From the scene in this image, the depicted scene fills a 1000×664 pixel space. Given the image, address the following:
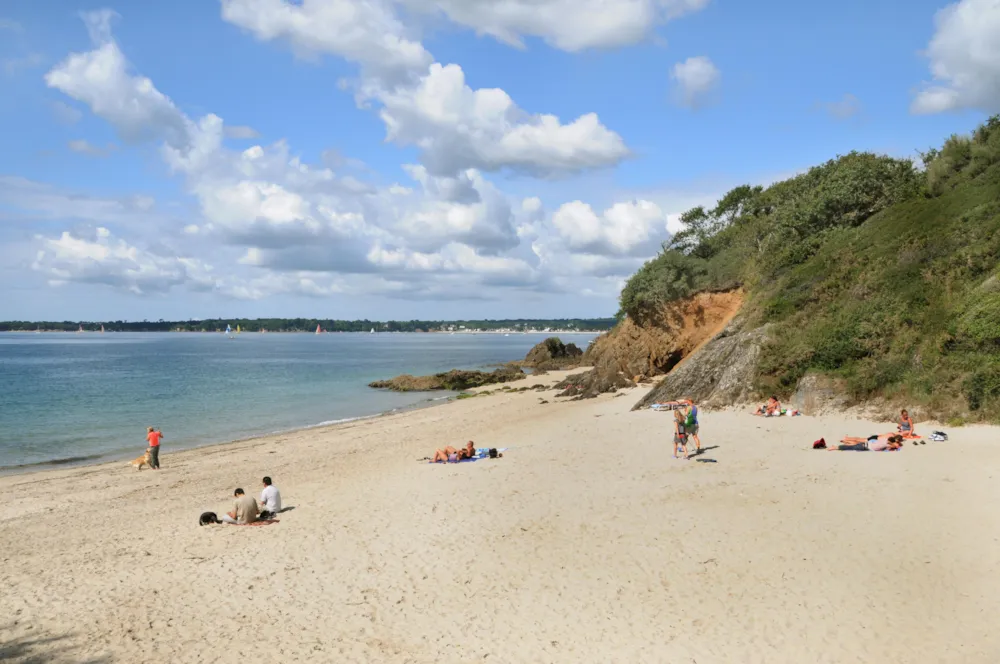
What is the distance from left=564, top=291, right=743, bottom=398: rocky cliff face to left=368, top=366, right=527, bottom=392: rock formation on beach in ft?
38.1

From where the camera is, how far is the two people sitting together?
13.4 metres

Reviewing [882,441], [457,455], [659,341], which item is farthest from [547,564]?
[659,341]

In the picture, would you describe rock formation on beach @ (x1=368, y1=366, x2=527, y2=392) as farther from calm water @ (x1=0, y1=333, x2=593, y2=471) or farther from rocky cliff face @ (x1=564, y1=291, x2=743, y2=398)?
rocky cliff face @ (x1=564, y1=291, x2=743, y2=398)

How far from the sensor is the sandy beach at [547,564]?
8.09 metres

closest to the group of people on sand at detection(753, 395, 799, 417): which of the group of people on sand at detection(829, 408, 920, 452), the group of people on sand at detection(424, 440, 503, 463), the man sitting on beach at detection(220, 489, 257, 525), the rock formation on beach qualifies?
the group of people on sand at detection(829, 408, 920, 452)

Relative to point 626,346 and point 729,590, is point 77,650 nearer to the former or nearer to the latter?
point 729,590

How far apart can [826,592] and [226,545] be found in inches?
408

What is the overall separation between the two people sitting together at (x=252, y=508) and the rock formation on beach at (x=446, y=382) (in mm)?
35500

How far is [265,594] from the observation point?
9820 millimetres

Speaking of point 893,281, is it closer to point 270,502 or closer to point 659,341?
point 659,341

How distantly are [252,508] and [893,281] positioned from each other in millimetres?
22631

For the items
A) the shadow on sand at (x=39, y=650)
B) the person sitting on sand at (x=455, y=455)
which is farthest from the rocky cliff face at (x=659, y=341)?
the shadow on sand at (x=39, y=650)

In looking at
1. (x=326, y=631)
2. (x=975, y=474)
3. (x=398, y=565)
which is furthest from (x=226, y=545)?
(x=975, y=474)

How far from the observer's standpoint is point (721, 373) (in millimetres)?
25203
